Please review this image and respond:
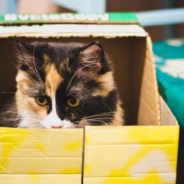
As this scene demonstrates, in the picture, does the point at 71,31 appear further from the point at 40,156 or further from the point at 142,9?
the point at 142,9

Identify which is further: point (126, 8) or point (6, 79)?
point (126, 8)

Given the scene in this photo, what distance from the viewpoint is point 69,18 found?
1180mm

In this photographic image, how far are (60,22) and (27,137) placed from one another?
2.06ft

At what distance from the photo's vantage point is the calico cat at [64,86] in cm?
87

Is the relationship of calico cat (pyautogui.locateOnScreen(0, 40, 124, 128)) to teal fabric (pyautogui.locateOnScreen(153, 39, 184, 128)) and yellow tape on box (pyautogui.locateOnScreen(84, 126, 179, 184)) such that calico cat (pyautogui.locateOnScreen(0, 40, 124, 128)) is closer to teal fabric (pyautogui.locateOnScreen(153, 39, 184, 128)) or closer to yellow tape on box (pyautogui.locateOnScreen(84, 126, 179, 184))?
yellow tape on box (pyautogui.locateOnScreen(84, 126, 179, 184))

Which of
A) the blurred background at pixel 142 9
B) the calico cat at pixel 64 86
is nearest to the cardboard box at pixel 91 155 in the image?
the calico cat at pixel 64 86

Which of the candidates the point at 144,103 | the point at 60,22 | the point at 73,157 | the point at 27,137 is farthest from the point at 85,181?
the point at 60,22

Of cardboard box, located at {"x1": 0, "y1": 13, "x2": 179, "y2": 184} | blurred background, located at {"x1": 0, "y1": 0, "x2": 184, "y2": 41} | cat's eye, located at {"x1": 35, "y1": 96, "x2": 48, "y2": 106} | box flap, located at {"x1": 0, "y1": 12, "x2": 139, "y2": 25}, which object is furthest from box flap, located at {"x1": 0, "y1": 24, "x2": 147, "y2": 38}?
blurred background, located at {"x1": 0, "y1": 0, "x2": 184, "y2": 41}

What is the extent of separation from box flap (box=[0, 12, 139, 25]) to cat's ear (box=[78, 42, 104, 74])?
330 mm

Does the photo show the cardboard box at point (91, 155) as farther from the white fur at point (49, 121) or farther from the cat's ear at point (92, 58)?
the cat's ear at point (92, 58)

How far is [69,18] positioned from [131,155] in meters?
0.70

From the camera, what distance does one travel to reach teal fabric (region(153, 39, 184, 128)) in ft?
3.64

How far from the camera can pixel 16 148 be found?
28.5 inches

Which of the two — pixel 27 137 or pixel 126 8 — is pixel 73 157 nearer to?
pixel 27 137
